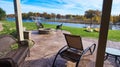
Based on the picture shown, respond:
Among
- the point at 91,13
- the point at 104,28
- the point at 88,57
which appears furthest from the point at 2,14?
the point at 91,13

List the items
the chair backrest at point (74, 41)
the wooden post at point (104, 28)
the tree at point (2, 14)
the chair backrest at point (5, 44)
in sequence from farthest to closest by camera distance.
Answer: the tree at point (2, 14)
the chair backrest at point (74, 41)
the chair backrest at point (5, 44)
the wooden post at point (104, 28)

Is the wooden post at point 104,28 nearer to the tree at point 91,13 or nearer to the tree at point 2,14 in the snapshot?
the tree at point 2,14

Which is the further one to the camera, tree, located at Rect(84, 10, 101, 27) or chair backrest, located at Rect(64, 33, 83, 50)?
tree, located at Rect(84, 10, 101, 27)

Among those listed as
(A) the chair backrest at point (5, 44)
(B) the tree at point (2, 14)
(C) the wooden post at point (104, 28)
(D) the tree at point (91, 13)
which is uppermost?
(D) the tree at point (91, 13)

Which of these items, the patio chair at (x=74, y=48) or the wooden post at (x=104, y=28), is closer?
the wooden post at (x=104, y=28)

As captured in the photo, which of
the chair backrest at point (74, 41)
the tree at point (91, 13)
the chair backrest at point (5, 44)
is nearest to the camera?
the chair backrest at point (5, 44)

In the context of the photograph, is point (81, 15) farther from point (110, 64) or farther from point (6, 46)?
point (6, 46)

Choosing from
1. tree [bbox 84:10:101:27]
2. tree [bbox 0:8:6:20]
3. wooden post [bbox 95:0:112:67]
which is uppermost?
tree [bbox 84:10:101:27]

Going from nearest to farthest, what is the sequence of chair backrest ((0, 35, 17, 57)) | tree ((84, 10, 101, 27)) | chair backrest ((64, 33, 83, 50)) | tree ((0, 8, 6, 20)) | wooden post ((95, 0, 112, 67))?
wooden post ((95, 0, 112, 67)), chair backrest ((0, 35, 17, 57)), chair backrest ((64, 33, 83, 50)), tree ((0, 8, 6, 20)), tree ((84, 10, 101, 27))

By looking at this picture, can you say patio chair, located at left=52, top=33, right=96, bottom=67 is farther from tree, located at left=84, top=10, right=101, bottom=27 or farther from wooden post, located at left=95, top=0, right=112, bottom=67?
tree, located at left=84, top=10, right=101, bottom=27

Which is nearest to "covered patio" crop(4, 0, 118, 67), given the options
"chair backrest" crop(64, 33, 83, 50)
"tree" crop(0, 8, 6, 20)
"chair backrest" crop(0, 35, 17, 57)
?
"chair backrest" crop(64, 33, 83, 50)

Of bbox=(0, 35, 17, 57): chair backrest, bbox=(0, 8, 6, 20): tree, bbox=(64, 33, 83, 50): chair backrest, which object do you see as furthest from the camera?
bbox=(0, 8, 6, 20): tree

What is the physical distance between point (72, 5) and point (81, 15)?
178 centimetres

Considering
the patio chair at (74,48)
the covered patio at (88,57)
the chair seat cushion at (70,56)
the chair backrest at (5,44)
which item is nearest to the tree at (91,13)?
the covered patio at (88,57)
